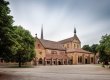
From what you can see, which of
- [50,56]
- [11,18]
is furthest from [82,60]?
[11,18]

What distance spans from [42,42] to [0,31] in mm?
63662

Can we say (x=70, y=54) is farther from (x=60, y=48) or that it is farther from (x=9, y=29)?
(x=9, y=29)

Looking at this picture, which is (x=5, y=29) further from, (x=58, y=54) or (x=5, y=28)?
(x=58, y=54)

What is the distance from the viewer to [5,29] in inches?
1054

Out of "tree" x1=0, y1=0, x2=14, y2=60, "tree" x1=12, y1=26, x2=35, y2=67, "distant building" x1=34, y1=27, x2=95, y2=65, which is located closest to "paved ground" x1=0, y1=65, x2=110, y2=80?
"tree" x1=0, y1=0, x2=14, y2=60

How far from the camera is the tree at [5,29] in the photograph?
26763 millimetres

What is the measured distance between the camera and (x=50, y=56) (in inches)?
3568

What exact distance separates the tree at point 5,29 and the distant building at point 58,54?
179 ft

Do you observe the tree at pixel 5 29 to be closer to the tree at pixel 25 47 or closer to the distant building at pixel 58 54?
the tree at pixel 25 47

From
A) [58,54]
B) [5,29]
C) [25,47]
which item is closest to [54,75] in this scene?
[5,29]

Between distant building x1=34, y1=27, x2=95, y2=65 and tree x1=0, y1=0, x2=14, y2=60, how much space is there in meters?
54.6

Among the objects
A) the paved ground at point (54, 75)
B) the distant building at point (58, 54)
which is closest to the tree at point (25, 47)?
the distant building at point (58, 54)

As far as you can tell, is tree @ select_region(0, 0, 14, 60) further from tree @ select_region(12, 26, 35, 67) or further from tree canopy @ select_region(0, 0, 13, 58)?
tree @ select_region(12, 26, 35, 67)

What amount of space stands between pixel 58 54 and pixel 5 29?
70.0 m
